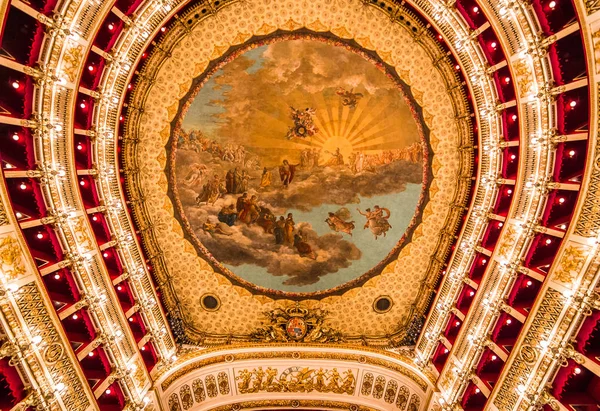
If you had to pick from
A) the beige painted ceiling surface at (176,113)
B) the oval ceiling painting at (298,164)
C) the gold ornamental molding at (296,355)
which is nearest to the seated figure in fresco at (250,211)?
the oval ceiling painting at (298,164)

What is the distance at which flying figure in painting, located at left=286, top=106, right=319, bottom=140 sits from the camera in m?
18.8

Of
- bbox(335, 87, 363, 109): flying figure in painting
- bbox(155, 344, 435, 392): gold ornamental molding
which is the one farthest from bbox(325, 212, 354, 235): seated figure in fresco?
bbox(155, 344, 435, 392): gold ornamental molding

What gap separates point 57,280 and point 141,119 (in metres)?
8.24

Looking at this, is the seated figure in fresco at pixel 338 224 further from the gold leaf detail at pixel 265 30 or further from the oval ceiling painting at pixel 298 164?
the gold leaf detail at pixel 265 30

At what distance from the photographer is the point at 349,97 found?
722 inches

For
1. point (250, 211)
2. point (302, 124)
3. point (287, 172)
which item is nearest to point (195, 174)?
point (250, 211)

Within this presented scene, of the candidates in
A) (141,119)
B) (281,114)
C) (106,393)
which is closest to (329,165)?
(281,114)

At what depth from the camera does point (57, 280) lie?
13602mm

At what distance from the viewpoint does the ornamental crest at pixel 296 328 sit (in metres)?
19.9

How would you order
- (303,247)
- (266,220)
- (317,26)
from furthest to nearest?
(303,247)
(266,220)
(317,26)

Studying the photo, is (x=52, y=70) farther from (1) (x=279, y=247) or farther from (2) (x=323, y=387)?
(2) (x=323, y=387)

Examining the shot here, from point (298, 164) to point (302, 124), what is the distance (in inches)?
88.5

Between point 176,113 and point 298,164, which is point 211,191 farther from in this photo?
point 298,164

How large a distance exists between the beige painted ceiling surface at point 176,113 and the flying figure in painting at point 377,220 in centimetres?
163
